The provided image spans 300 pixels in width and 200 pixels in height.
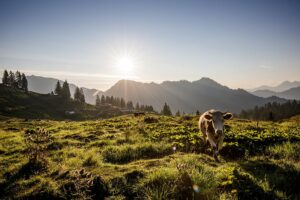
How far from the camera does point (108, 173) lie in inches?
342

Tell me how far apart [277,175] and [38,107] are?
496 feet

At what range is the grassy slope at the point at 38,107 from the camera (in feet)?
392

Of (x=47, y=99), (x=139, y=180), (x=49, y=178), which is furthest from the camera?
(x=47, y=99)

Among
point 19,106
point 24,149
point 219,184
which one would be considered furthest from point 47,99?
point 219,184

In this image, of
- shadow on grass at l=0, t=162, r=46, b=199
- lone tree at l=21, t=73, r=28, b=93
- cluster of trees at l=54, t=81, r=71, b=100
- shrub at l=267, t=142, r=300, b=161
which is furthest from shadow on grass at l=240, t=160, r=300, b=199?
lone tree at l=21, t=73, r=28, b=93

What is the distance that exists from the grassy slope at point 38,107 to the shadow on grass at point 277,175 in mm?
125267

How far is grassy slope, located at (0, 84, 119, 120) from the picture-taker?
11962cm

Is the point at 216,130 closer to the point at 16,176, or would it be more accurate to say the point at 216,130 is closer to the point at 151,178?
the point at 151,178

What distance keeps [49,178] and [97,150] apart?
445cm

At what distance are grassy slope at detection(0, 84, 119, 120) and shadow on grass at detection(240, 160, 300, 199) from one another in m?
125

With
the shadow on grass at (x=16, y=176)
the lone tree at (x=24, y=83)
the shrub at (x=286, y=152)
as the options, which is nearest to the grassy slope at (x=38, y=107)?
the lone tree at (x=24, y=83)

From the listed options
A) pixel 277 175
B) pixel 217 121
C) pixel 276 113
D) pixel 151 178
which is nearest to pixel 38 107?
pixel 217 121

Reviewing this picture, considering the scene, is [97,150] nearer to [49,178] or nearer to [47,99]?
[49,178]

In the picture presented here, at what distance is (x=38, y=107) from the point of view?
138500 millimetres
